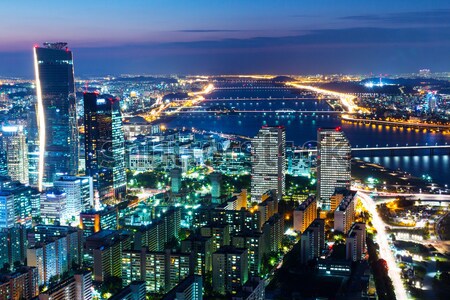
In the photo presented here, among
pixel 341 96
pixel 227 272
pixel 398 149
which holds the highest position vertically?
pixel 341 96

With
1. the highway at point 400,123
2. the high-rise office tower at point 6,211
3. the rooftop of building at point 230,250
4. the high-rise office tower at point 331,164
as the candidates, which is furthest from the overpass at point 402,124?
the high-rise office tower at point 6,211

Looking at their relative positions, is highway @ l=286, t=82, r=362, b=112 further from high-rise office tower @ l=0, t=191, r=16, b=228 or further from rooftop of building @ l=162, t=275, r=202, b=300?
rooftop of building @ l=162, t=275, r=202, b=300

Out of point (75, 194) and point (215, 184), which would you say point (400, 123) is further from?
point (75, 194)

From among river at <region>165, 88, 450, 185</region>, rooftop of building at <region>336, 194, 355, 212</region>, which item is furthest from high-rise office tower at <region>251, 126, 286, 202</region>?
river at <region>165, 88, 450, 185</region>

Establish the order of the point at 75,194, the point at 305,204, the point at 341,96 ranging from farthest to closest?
the point at 341,96 → the point at 75,194 → the point at 305,204

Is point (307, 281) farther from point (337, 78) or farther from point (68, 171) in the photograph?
point (337, 78)

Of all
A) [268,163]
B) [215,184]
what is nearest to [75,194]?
[215,184]

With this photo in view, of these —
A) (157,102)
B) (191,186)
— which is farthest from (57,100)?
(157,102)
